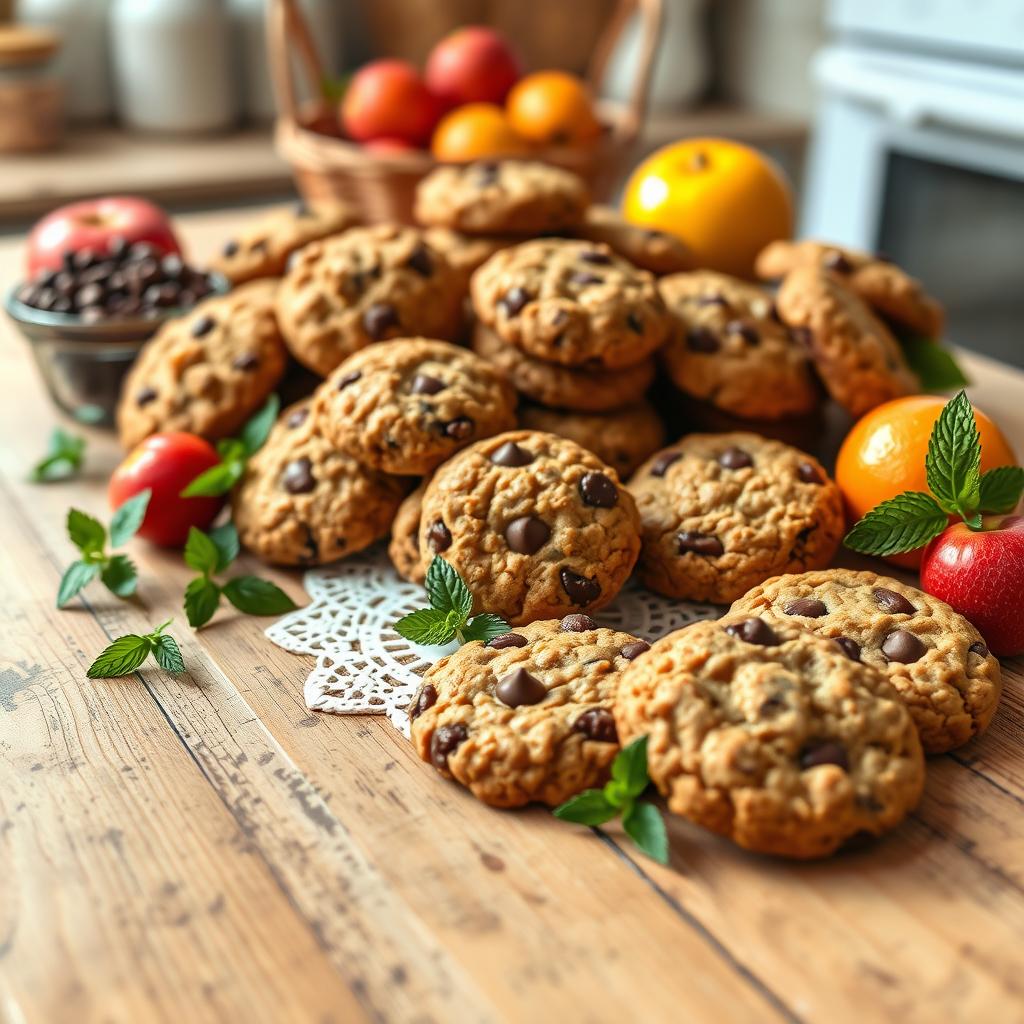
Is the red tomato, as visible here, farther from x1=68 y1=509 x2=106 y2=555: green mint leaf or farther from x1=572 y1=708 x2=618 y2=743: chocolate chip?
x1=572 y1=708 x2=618 y2=743: chocolate chip

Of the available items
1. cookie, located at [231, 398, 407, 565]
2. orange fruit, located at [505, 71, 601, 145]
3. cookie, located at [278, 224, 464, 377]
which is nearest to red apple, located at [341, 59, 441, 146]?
orange fruit, located at [505, 71, 601, 145]

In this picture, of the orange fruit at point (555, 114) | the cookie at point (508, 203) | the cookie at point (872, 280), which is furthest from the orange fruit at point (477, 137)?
the cookie at point (872, 280)

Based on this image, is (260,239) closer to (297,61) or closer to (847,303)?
(847,303)

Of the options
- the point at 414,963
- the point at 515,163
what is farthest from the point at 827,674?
the point at 515,163

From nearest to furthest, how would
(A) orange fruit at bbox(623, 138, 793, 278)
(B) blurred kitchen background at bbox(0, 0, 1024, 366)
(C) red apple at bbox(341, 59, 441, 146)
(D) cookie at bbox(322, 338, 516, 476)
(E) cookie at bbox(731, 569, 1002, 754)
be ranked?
(E) cookie at bbox(731, 569, 1002, 754), (D) cookie at bbox(322, 338, 516, 476), (A) orange fruit at bbox(623, 138, 793, 278), (C) red apple at bbox(341, 59, 441, 146), (B) blurred kitchen background at bbox(0, 0, 1024, 366)

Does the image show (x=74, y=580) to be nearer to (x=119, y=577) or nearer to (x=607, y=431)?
(x=119, y=577)

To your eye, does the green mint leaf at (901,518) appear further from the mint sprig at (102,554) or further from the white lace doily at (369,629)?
the mint sprig at (102,554)
